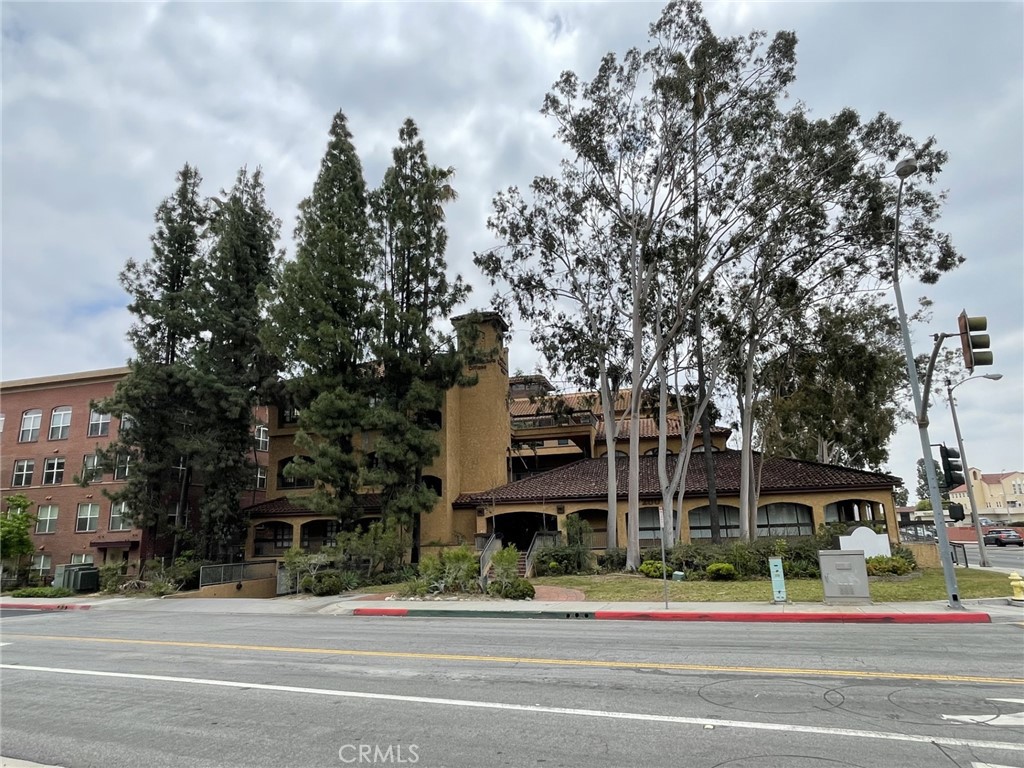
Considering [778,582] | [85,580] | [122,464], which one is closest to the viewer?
[778,582]

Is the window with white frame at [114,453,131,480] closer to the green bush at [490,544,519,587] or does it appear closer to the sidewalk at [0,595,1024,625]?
the sidewalk at [0,595,1024,625]

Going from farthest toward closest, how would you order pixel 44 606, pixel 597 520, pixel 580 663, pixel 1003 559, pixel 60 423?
pixel 60 423
pixel 1003 559
pixel 597 520
pixel 44 606
pixel 580 663

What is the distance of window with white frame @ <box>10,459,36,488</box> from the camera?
127 feet

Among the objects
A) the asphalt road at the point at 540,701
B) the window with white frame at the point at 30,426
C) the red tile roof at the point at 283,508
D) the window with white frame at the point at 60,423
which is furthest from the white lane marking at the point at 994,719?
the window with white frame at the point at 30,426

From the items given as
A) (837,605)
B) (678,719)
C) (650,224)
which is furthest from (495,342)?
(678,719)

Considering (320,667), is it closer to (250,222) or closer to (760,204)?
(760,204)

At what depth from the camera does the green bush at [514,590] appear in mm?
19250

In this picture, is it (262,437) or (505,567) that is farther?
(262,437)

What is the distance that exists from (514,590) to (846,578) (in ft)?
30.3

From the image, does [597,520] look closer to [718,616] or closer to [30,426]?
[718,616]

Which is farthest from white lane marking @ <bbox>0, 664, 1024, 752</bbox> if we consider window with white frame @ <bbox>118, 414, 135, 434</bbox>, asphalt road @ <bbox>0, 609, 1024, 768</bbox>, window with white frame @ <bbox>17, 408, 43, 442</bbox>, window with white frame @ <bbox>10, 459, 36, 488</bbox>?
window with white frame @ <bbox>17, 408, 43, 442</bbox>

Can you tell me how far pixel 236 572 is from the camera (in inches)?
1196

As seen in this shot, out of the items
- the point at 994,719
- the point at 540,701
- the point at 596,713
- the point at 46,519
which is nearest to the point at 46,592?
the point at 46,519

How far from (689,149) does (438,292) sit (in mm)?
13308
